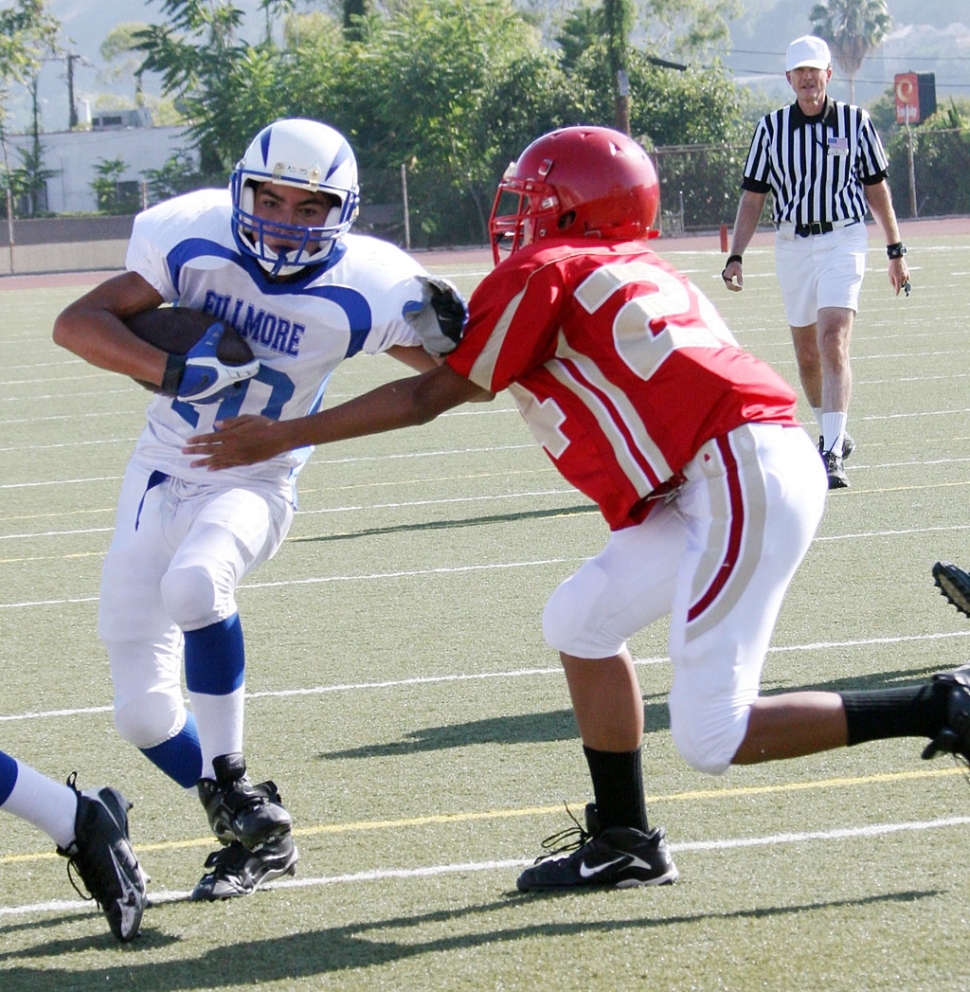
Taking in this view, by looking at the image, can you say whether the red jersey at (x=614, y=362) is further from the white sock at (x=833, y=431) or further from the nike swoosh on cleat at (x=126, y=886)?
the white sock at (x=833, y=431)

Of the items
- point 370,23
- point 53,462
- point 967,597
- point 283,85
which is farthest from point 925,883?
point 370,23

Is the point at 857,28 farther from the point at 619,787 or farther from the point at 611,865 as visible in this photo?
the point at 611,865

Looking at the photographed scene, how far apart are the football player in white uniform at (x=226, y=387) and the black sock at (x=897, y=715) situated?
111 centimetres

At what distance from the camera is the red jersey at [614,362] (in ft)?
9.52

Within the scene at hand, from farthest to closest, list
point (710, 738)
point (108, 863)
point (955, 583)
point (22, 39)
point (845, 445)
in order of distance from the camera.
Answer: point (22, 39)
point (845, 445)
point (955, 583)
point (108, 863)
point (710, 738)

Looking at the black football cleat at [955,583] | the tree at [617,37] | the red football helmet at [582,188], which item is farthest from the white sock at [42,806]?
the tree at [617,37]

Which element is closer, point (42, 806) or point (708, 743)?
point (708, 743)

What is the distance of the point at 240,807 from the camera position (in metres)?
3.11

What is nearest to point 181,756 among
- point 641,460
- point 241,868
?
point 241,868

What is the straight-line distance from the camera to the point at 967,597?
3654mm

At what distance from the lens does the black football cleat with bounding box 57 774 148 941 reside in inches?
117

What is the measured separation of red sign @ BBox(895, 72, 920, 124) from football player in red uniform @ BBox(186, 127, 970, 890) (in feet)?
157

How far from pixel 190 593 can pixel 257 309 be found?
0.67 metres

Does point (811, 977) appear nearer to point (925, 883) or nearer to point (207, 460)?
point (925, 883)
